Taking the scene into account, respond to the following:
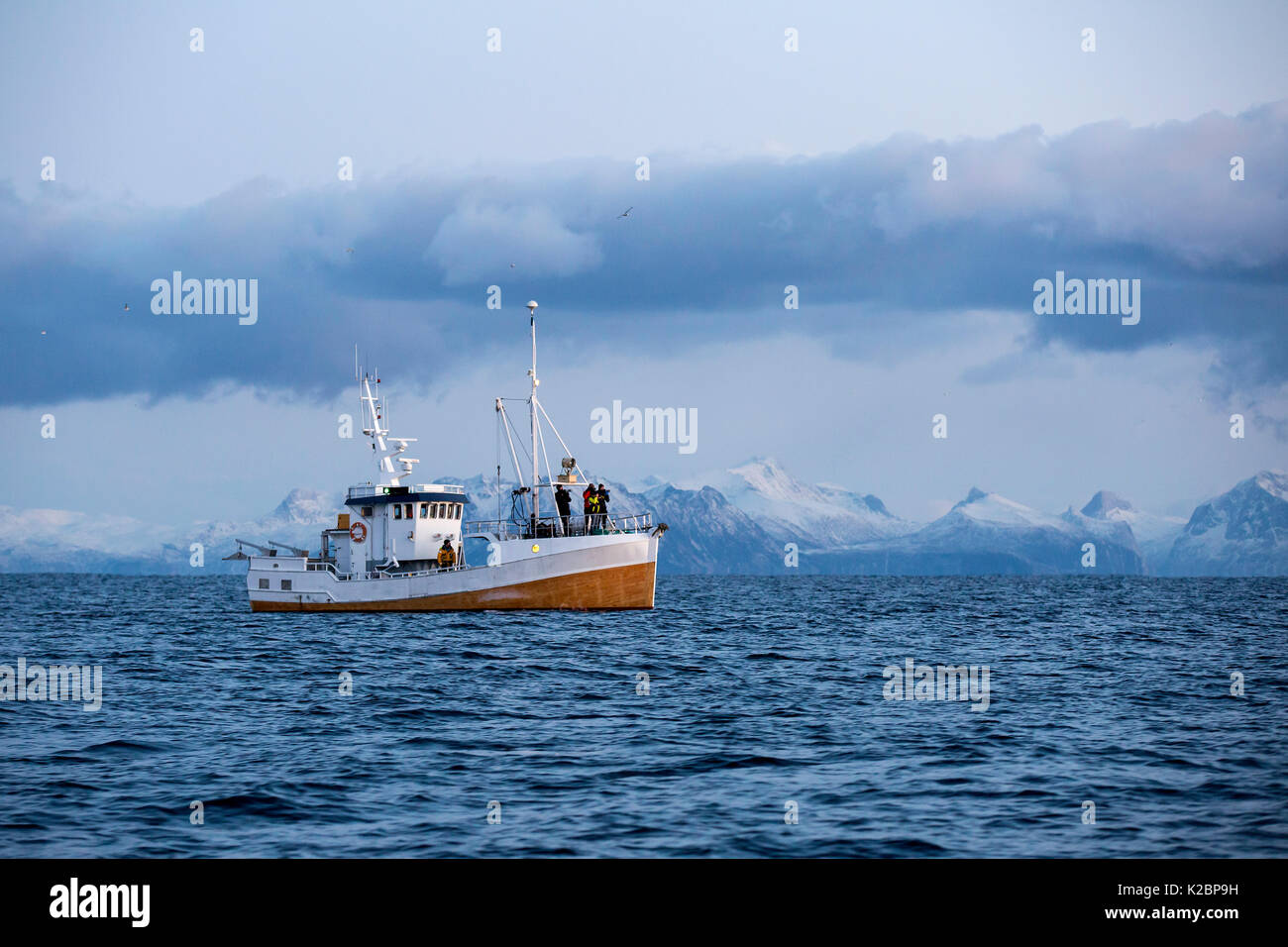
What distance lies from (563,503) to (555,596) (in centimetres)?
457

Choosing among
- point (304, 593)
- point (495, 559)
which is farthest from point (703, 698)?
point (304, 593)

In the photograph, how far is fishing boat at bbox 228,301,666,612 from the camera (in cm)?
5719

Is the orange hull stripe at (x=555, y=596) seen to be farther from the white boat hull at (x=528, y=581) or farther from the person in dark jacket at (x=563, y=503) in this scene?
the person in dark jacket at (x=563, y=503)

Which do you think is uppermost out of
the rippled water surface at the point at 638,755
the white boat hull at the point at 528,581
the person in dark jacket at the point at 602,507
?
the person in dark jacket at the point at 602,507

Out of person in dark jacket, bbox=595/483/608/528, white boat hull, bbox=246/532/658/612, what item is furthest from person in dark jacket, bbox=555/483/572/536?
person in dark jacket, bbox=595/483/608/528

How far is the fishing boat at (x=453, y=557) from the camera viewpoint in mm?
57188

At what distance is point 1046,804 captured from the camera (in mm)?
17203

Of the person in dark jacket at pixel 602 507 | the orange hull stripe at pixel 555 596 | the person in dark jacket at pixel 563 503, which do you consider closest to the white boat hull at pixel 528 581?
the orange hull stripe at pixel 555 596

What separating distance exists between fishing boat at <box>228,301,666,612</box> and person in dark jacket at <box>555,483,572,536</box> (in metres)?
0.11

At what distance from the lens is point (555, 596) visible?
5753 cm

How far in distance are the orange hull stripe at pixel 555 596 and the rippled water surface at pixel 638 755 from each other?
42.3ft

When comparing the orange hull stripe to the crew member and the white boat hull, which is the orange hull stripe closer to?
the white boat hull

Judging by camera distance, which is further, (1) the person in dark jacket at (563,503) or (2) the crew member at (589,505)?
(1) the person in dark jacket at (563,503)
